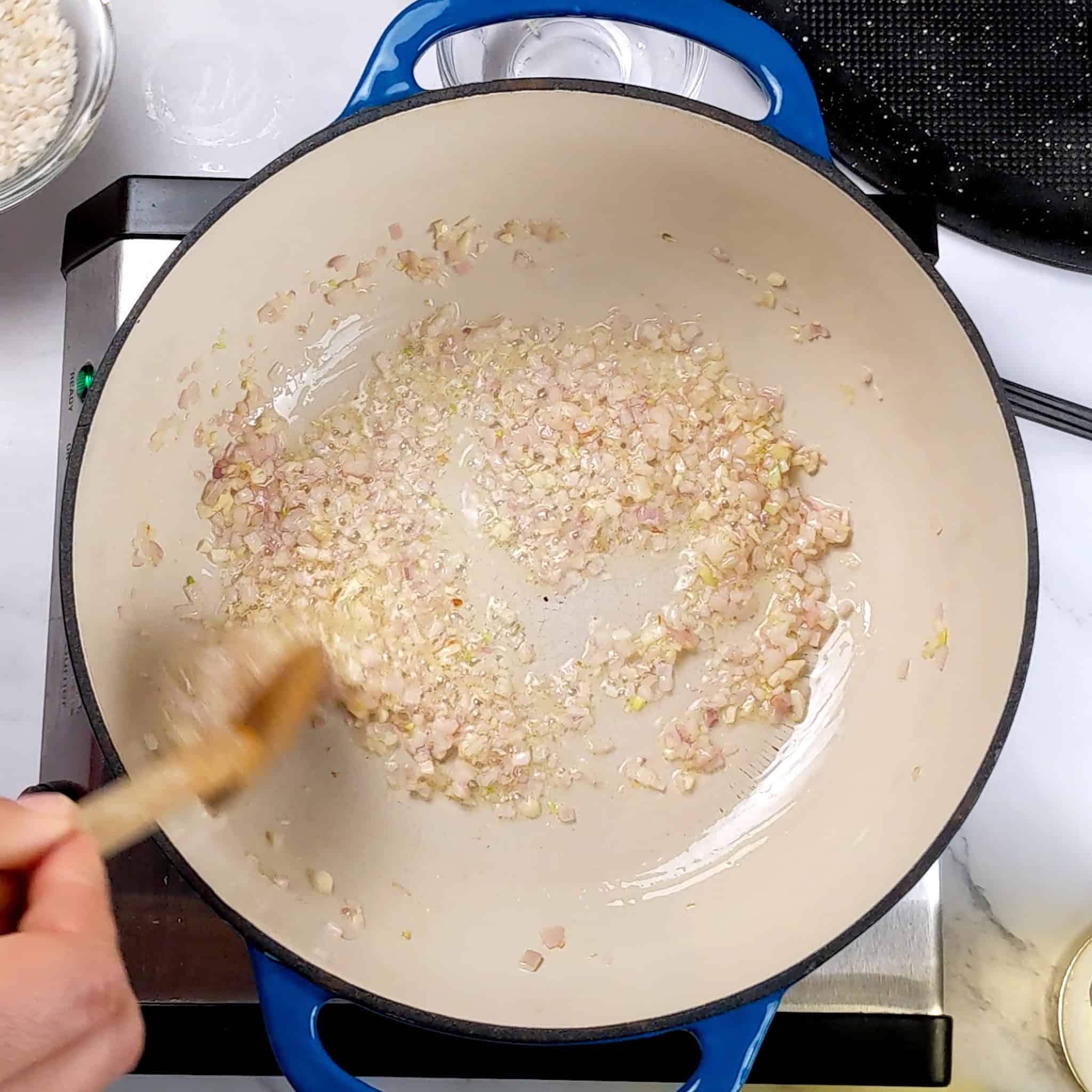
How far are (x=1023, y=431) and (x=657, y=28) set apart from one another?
454 millimetres

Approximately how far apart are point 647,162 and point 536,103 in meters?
0.10

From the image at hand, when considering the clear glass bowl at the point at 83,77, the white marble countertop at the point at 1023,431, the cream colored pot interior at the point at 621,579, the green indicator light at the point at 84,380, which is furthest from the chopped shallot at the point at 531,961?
the clear glass bowl at the point at 83,77

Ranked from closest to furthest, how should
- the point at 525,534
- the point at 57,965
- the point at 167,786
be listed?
the point at 57,965
the point at 167,786
the point at 525,534

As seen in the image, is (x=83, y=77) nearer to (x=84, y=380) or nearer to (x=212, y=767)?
(x=84, y=380)

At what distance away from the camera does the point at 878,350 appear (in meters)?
0.77

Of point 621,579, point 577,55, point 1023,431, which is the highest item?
point 577,55

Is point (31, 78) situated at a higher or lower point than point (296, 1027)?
higher

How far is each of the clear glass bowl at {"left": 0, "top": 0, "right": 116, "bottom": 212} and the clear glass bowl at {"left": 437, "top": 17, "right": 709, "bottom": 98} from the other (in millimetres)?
265

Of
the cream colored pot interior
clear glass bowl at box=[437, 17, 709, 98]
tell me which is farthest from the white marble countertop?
the cream colored pot interior

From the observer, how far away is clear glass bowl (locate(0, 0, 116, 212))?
30.7 inches

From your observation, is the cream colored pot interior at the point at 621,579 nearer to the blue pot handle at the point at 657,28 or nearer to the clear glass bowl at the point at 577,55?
the blue pot handle at the point at 657,28

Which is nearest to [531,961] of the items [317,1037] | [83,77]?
[317,1037]

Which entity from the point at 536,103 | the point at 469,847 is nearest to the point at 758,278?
the point at 536,103

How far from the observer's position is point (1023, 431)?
2.85 ft
